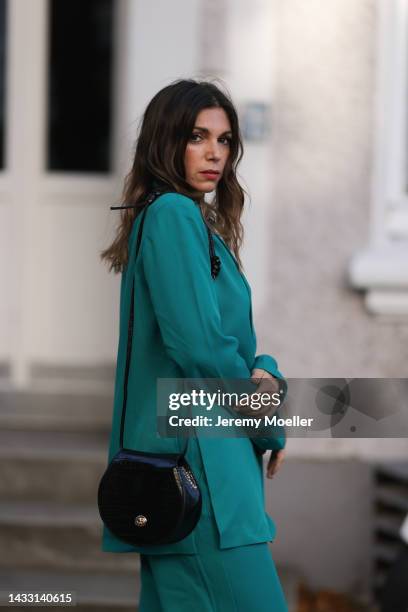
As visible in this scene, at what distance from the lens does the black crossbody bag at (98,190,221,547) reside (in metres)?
2.23

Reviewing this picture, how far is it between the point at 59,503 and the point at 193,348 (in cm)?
316

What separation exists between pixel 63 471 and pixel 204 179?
2.98 metres

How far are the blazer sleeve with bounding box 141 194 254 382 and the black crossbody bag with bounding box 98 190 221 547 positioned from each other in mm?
195

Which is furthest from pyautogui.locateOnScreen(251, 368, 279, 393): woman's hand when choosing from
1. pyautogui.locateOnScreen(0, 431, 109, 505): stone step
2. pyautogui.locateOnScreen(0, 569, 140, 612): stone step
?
pyautogui.locateOnScreen(0, 431, 109, 505): stone step

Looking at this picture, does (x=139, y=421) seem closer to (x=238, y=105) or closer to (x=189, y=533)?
(x=189, y=533)

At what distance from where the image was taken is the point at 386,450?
206 inches

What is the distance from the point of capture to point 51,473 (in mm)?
5211

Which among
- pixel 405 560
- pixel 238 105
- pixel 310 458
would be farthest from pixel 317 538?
pixel 238 105

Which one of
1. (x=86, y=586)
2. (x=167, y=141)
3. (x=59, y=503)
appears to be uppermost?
(x=167, y=141)

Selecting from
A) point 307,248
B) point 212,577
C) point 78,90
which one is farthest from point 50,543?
point 212,577

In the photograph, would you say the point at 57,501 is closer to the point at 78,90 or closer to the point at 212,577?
the point at 78,90

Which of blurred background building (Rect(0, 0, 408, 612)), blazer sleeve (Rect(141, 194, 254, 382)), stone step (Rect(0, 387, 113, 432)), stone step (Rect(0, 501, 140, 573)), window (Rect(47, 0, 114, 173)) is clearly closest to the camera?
blazer sleeve (Rect(141, 194, 254, 382))

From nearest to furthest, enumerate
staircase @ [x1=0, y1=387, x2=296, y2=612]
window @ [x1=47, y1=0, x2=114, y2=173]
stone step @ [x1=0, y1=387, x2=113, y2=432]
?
staircase @ [x1=0, y1=387, x2=296, y2=612], stone step @ [x1=0, y1=387, x2=113, y2=432], window @ [x1=47, y1=0, x2=114, y2=173]

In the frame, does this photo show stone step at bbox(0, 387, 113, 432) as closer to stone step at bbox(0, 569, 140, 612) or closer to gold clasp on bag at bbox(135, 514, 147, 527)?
stone step at bbox(0, 569, 140, 612)
